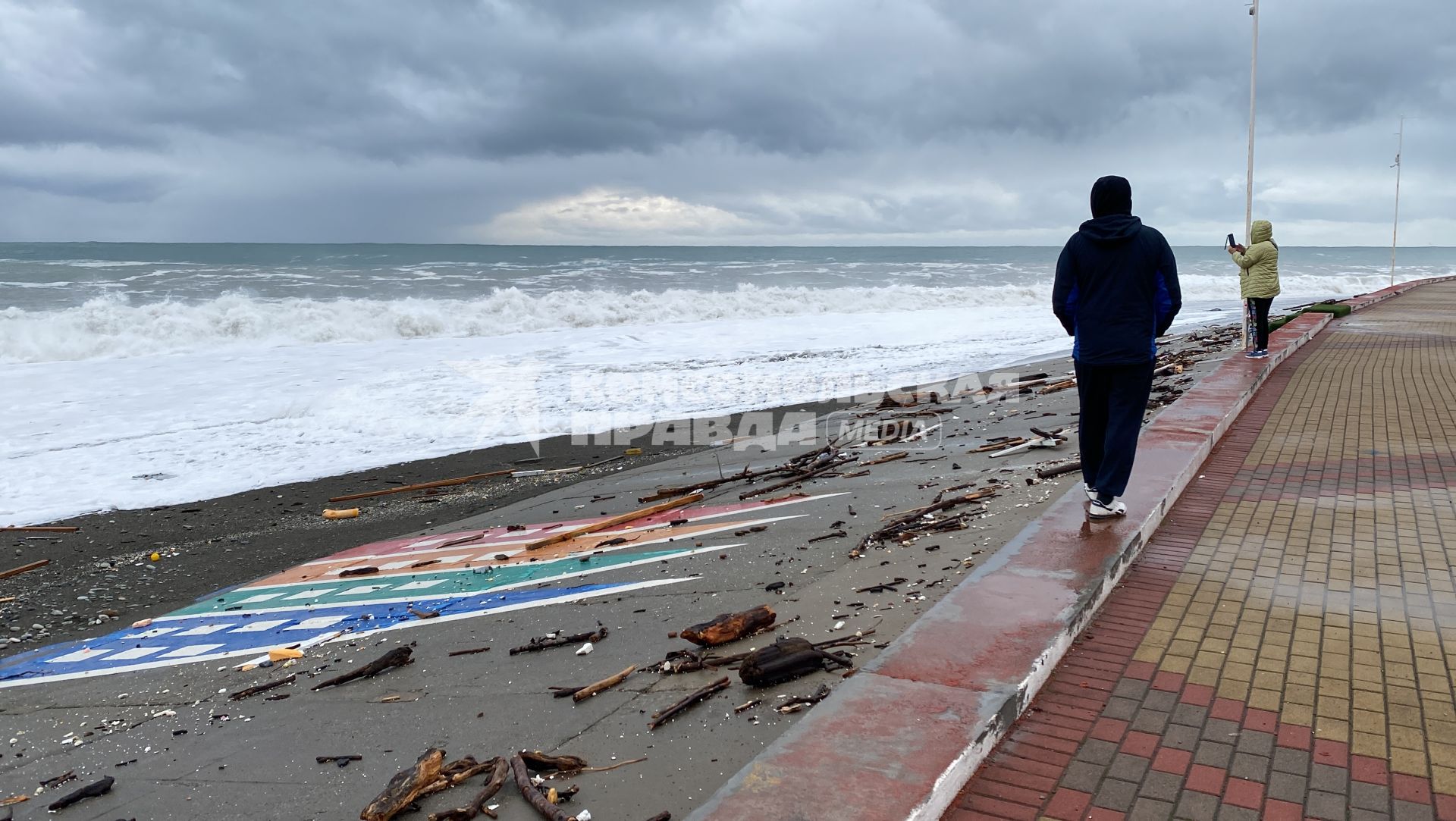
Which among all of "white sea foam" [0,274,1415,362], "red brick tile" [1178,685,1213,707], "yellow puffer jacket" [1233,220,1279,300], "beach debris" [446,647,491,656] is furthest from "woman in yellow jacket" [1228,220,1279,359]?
"white sea foam" [0,274,1415,362]

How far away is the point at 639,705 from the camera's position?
12.7 feet

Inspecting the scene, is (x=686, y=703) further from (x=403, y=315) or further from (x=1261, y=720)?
(x=403, y=315)

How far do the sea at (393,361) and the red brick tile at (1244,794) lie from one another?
10.2m

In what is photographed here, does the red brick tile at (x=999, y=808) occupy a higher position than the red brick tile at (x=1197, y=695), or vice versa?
the red brick tile at (x=1197, y=695)

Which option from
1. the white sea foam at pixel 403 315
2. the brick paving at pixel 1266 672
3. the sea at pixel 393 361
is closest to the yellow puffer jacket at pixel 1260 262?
the sea at pixel 393 361

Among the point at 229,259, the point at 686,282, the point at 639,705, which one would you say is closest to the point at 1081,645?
the point at 639,705

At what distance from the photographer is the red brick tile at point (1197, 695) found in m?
3.23

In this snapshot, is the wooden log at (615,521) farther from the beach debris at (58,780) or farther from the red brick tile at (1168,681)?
the red brick tile at (1168,681)

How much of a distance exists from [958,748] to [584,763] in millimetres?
1364

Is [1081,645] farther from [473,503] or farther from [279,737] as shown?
[473,503]

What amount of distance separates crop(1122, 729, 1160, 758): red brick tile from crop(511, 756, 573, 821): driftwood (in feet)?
5.85

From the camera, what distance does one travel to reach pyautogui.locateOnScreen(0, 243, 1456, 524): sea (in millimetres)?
12031

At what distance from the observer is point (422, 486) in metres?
9.92

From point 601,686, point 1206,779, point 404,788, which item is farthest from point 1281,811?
point 404,788
